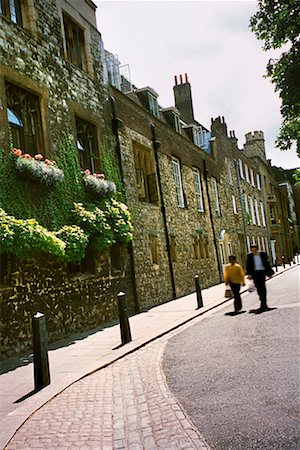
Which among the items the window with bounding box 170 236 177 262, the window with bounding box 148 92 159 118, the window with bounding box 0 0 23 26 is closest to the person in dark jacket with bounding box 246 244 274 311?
the window with bounding box 170 236 177 262

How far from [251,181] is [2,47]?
1276 inches

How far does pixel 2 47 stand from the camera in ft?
30.2

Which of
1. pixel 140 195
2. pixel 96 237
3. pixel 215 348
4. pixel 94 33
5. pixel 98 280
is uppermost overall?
Result: pixel 94 33

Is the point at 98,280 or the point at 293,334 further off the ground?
the point at 98,280

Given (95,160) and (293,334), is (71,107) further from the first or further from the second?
(293,334)

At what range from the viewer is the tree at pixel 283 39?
14.3 meters

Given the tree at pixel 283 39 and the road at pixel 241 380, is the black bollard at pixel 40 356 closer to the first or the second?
the road at pixel 241 380

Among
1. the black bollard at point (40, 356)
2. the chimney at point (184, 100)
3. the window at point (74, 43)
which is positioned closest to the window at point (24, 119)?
the window at point (74, 43)

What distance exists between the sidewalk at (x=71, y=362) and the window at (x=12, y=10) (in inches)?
307

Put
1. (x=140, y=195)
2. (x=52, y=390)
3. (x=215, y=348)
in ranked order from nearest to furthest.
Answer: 1. (x=52, y=390)
2. (x=215, y=348)
3. (x=140, y=195)

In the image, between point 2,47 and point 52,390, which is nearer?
point 52,390

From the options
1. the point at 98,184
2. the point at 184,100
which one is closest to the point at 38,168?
the point at 98,184

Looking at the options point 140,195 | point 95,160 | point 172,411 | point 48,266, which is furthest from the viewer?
point 140,195

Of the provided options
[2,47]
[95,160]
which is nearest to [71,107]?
[95,160]
